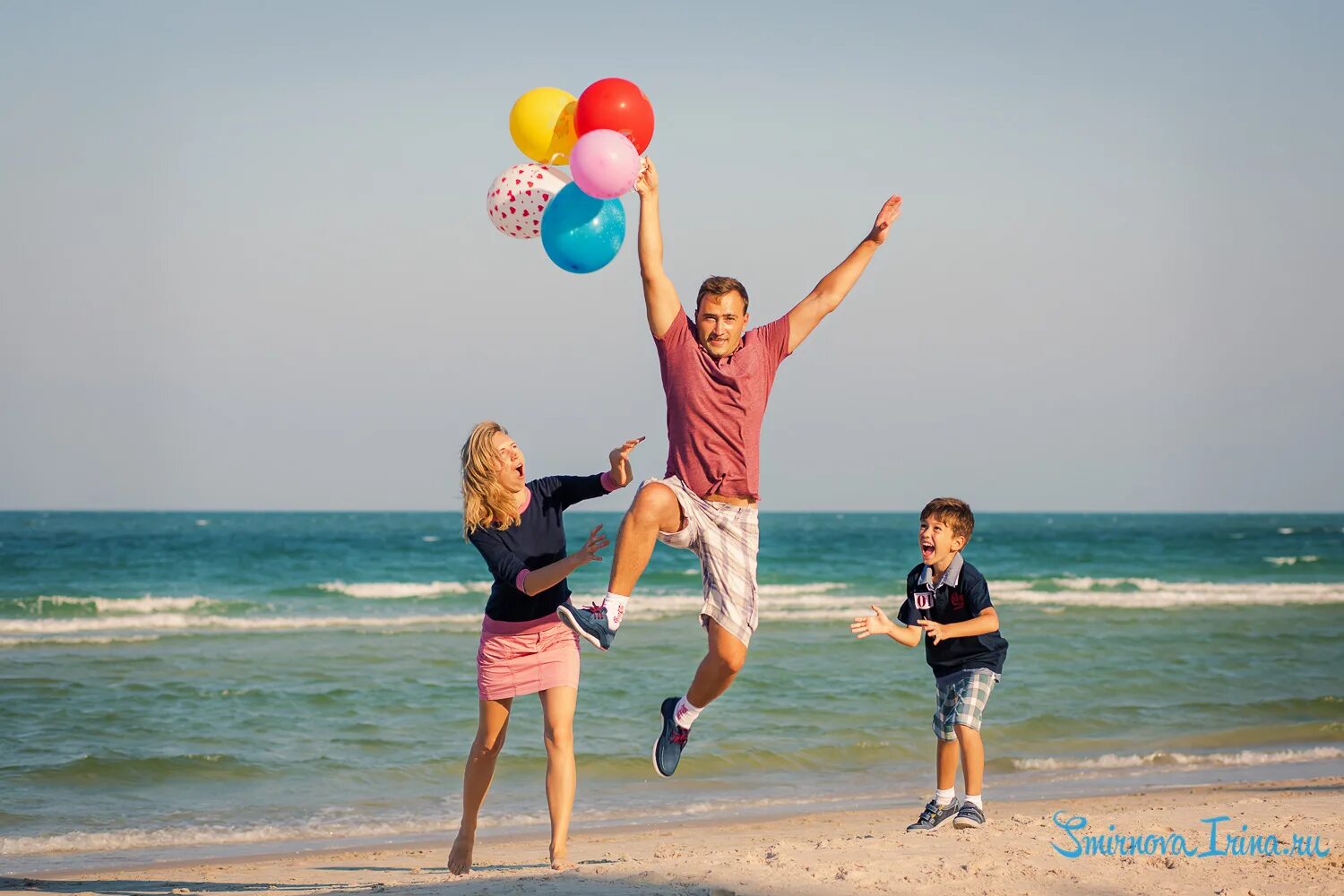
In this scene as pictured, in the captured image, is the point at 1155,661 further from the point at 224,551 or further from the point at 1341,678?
the point at 224,551

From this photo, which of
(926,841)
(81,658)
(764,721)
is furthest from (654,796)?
(81,658)

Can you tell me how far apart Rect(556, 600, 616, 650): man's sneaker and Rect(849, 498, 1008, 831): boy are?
1580 millimetres

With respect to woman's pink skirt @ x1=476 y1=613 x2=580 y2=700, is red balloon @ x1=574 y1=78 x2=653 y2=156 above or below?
above

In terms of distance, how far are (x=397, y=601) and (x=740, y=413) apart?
71.7ft

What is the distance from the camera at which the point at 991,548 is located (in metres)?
50.1

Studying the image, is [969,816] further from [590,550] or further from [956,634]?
[590,550]

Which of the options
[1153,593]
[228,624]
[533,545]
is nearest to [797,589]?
[1153,593]

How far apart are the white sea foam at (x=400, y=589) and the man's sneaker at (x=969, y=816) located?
21.6 m

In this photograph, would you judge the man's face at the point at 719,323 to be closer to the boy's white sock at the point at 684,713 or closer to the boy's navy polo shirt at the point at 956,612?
the boy's navy polo shirt at the point at 956,612

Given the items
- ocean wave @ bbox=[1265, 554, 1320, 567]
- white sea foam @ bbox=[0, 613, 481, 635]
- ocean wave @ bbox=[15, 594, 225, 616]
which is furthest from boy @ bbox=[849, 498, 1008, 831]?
ocean wave @ bbox=[1265, 554, 1320, 567]

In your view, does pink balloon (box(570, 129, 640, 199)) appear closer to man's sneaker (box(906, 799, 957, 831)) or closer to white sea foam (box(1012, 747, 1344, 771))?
man's sneaker (box(906, 799, 957, 831))

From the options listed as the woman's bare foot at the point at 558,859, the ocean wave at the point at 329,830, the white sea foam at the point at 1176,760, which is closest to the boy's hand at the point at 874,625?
the woman's bare foot at the point at 558,859

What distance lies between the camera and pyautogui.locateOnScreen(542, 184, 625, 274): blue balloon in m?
5.78

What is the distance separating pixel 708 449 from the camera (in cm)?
541
